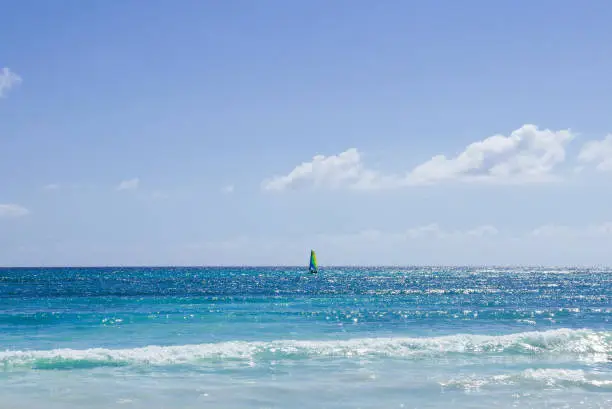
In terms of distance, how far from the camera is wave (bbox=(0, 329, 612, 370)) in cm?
2133

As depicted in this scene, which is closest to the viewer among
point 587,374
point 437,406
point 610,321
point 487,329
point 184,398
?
point 437,406

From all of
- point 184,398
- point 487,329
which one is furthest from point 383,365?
point 487,329

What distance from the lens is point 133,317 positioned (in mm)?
39531

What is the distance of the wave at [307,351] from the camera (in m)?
21.3

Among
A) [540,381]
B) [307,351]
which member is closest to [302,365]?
[307,351]

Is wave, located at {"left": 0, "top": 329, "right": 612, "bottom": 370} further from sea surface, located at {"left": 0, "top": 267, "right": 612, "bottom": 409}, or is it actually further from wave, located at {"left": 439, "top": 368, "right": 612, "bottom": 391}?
wave, located at {"left": 439, "top": 368, "right": 612, "bottom": 391}

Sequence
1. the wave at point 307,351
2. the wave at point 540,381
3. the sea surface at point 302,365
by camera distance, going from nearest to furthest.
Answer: the sea surface at point 302,365 < the wave at point 540,381 < the wave at point 307,351

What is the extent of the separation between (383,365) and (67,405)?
32.8 ft

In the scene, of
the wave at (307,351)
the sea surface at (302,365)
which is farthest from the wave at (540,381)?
the wave at (307,351)

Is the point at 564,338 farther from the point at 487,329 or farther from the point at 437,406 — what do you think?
the point at 437,406

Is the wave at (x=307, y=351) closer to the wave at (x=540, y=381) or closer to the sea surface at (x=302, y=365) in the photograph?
the sea surface at (x=302, y=365)

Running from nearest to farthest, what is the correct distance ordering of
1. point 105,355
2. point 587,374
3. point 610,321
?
point 587,374, point 105,355, point 610,321

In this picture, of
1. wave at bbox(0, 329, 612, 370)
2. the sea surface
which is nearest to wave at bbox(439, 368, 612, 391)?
the sea surface

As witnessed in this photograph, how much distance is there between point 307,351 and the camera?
2311 cm
